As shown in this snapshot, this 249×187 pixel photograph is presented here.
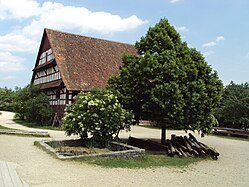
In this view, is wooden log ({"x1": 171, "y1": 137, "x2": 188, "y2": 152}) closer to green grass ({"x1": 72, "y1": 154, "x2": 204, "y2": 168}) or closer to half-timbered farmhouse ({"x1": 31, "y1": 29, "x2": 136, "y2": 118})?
green grass ({"x1": 72, "y1": 154, "x2": 204, "y2": 168})

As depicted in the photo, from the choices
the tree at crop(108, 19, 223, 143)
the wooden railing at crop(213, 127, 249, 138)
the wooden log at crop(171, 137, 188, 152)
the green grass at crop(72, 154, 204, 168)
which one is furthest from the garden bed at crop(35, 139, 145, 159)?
the wooden railing at crop(213, 127, 249, 138)

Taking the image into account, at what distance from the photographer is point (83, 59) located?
27234 millimetres

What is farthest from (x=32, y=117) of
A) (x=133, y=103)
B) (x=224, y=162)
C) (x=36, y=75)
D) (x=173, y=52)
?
(x=224, y=162)

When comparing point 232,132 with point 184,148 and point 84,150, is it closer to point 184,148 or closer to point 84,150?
point 184,148

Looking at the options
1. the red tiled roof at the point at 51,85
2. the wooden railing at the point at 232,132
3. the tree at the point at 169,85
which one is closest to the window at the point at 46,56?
the red tiled roof at the point at 51,85

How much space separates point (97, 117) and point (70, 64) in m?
15.0

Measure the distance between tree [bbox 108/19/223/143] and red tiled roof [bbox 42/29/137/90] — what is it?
1093 centimetres

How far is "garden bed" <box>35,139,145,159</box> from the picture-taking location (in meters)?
10.0

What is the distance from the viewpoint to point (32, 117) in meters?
28.4

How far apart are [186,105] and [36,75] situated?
24189mm

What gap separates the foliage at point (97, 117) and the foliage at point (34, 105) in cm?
1455

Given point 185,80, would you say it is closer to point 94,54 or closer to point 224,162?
point 224,162

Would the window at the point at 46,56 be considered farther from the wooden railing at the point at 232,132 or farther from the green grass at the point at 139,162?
the green grass at the point at 139,162

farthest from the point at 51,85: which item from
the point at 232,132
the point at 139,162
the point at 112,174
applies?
the point at 112,174
